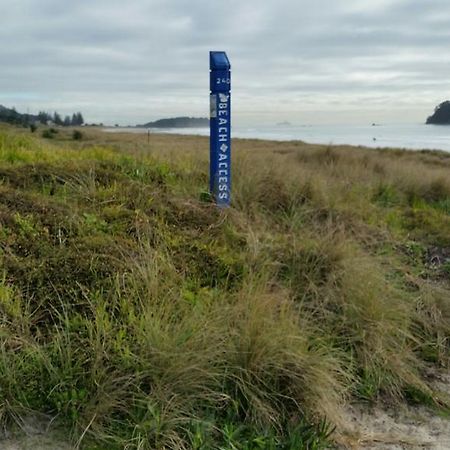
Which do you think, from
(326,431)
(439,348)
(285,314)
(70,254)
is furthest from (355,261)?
(70,254)

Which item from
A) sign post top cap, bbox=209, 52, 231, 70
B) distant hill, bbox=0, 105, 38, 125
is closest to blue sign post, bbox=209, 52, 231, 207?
sign post top cap, bbox=209, 52, 231, 70

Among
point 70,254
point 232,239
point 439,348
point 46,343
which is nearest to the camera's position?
point 46,343

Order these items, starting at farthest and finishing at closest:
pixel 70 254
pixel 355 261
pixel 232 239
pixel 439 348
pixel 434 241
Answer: pixel 434 241, pixel 232 239, pixel 355 261, pixel 439 348, pixel 70 254

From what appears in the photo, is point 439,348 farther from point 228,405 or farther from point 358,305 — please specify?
point 228,405

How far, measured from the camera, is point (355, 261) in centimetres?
462

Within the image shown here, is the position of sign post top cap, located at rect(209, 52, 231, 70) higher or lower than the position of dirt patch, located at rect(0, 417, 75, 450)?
higher

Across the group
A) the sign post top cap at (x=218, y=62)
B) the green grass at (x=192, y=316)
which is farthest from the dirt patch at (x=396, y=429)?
the sign post top cap at (x=218, y=62)

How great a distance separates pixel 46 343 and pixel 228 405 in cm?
113

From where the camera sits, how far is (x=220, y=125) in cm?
582

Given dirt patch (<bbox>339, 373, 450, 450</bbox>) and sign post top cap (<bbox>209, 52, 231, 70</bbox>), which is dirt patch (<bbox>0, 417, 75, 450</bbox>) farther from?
sign post top cap (<bbox>209, 52, 231, 70</bbox>)

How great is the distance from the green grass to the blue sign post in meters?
0.22

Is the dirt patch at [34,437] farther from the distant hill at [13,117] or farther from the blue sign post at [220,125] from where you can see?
the distant hill at [13,117]

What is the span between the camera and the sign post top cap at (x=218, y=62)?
5.63 metres

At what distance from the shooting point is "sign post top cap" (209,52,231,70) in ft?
18.5
